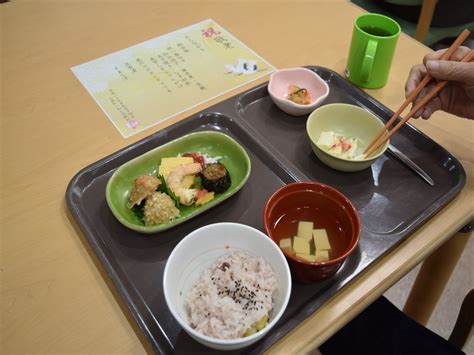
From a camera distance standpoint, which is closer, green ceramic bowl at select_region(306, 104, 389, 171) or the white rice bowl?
the white rice bowl

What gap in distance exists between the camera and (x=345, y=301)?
766 millimetres

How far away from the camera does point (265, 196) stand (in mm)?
949

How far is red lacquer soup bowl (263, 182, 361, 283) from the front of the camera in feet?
2.68

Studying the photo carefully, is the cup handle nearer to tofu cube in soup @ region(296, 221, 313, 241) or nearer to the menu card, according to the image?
the menu card

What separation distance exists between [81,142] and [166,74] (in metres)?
0.35

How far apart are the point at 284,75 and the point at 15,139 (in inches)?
30.0

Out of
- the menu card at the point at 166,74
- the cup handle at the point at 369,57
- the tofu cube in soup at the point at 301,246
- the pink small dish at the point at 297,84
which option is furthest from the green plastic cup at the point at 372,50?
the tofu cube in soup at the point at 301,246

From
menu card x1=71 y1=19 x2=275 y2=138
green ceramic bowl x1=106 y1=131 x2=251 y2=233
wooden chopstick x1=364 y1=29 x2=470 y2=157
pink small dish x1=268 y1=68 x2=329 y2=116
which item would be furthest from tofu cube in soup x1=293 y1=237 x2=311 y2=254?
menu card x1=71 y1=19 x2=275 y2=138

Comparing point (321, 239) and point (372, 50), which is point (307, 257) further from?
point (372, 50)

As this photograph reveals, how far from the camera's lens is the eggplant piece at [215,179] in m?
0.92

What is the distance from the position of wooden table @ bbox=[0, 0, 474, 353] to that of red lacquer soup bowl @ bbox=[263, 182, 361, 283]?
83mm

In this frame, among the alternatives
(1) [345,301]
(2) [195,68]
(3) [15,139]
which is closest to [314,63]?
(2) [195,68]

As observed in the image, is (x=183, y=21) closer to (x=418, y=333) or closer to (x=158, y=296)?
(x=158, y=296)

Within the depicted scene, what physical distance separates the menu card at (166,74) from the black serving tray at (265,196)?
98 millimetres
